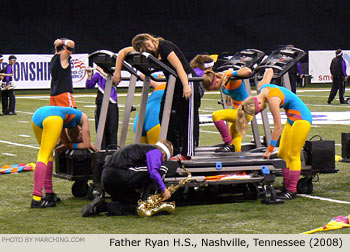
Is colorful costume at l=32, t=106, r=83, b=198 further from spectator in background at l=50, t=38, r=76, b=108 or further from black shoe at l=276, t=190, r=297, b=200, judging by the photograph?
black shoe at l=276, t=190, r=297, b=200

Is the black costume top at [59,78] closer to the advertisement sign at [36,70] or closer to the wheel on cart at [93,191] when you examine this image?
the wheel on cart at [93,191]

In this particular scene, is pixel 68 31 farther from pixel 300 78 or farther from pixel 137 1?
pixel 300 78

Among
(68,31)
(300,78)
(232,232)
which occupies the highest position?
(68,31)

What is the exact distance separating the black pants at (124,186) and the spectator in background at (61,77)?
1.81m

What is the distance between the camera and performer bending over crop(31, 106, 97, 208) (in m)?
8.09

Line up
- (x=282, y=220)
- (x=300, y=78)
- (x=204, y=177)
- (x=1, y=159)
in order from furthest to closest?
(x=300, y=78) → (x=1, y=159) → (x=204, y=177) → (x=282, y=220)

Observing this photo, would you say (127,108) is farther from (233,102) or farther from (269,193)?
(269,193)

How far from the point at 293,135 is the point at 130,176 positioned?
1981 millimetres

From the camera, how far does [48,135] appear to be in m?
8.10

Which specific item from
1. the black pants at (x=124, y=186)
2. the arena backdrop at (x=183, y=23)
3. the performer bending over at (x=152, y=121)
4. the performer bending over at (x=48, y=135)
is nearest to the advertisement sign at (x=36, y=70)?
the arena backdrop at (x=183, y=23)

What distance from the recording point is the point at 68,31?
38062mm

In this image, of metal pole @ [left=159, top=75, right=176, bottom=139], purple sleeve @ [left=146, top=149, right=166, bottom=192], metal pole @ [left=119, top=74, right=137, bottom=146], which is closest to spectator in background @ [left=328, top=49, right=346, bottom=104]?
metal pole @ [left=119, top=74, right=137, bottom=146]

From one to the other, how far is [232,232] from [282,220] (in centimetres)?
71

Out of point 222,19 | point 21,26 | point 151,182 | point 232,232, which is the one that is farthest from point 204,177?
point 222,19
